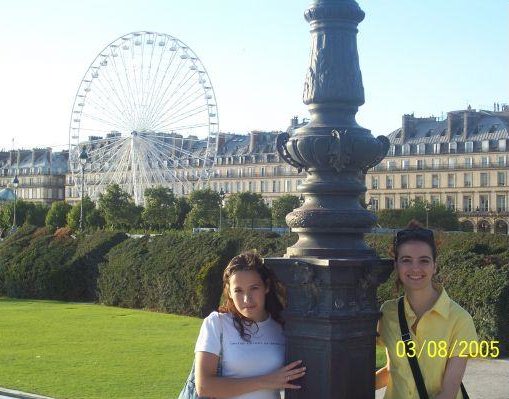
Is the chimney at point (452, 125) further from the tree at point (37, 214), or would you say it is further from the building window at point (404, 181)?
the tree at point (37, 214)

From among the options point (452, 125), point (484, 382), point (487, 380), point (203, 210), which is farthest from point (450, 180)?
point (484, 382)

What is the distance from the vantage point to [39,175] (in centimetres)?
13088

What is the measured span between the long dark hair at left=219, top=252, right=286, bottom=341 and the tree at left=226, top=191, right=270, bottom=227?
7927 cm

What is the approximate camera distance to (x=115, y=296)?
2781 centimetres

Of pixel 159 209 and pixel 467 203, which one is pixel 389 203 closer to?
pixel 467 203

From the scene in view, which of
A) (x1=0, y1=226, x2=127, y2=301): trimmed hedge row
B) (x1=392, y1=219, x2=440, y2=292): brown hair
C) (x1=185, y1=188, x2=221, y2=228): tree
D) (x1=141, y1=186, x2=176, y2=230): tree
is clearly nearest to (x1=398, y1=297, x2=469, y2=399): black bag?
(x1=392, y1=219, x2=440, y2=292): brown hair

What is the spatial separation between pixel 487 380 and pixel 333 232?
9.33 m

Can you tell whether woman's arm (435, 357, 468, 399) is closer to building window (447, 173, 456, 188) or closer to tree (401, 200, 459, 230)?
tree (401, 200, 459, 230)

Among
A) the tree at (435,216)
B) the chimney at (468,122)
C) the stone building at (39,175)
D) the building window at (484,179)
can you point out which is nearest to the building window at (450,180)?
the building window at (484,179)

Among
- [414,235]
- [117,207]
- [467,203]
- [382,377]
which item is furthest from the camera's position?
[467,203]

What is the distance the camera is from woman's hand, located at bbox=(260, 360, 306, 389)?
468cm

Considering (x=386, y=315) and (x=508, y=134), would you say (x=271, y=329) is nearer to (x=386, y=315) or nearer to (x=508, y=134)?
(x=386, y=315)

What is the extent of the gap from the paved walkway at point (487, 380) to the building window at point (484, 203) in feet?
258

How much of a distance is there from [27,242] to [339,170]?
3023 centimetres
